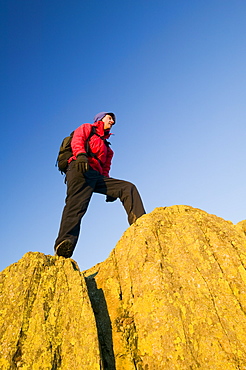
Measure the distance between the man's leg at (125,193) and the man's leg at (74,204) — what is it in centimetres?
44

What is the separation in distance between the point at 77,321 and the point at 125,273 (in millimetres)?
1570

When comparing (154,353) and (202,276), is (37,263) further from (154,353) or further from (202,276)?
(202,276)

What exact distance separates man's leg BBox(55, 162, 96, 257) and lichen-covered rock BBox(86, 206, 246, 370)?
65.2 inches

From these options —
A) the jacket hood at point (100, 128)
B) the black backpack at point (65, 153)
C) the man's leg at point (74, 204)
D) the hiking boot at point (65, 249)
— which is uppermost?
→ the jacket hood at point (100, 128)

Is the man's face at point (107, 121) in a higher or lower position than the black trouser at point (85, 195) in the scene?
higher

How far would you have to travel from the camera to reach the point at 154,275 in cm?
571

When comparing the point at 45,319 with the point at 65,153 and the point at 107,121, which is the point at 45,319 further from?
the point at 107,121

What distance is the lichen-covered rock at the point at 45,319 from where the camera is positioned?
4461 mm

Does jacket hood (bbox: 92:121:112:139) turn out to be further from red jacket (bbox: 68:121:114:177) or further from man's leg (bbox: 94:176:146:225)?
man's leg (bbox: 94:176:146:225)

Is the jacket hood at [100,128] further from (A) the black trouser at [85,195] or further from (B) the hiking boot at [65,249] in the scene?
(B) the hiking boot at [65,249]

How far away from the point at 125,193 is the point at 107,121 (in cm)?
270

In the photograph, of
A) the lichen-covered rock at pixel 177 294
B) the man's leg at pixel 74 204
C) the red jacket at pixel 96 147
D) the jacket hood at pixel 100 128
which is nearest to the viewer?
the lichen-covered rock at pixel 177 294

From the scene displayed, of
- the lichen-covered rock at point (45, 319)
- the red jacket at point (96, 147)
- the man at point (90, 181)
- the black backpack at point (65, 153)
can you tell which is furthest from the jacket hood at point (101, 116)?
the lichen-covered rock at point (45, 319)

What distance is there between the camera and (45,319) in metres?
4.99
